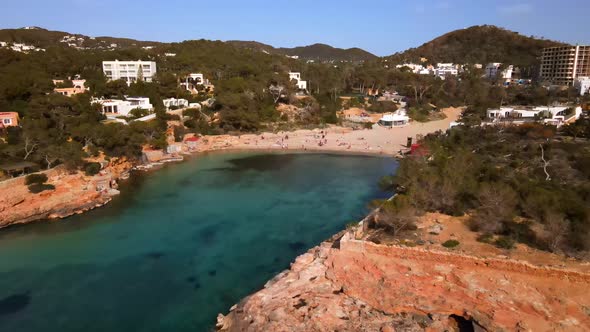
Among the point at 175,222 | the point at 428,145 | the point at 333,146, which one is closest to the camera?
the point at 175,222

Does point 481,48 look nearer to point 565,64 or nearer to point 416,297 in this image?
point 565,64

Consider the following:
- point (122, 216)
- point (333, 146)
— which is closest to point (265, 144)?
point (333, 146)

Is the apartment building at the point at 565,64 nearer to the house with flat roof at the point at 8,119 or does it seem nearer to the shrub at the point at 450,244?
the shrub at the point at 450,244

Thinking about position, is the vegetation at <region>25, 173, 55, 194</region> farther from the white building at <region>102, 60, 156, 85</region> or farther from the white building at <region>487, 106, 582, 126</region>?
the white building at <region>487, 106, 582, 126</region>

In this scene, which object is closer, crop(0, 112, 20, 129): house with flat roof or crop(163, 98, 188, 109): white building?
crop(0, 112, 20, 129): house with flat roof

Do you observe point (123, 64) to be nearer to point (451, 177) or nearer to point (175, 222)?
point (175, 222)

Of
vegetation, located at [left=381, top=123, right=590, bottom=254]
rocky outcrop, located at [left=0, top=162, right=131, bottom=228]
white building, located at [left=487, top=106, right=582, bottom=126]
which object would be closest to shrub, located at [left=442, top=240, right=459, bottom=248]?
vegetation, located at [left=381, top=123, right=590, bottom=254]
